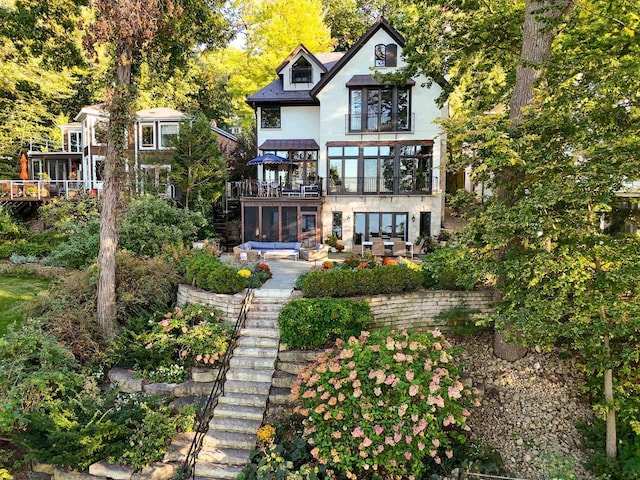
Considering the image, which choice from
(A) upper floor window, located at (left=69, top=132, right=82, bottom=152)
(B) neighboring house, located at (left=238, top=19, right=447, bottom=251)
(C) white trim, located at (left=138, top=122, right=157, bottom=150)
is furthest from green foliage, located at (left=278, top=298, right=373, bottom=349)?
(A) upper floor window, located at (left=69, top=132, right=82, bottom=152)

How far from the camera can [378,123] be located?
64.4 ft

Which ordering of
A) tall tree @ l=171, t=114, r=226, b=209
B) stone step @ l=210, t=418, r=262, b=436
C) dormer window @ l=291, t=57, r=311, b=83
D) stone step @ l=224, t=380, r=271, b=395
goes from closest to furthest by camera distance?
stone step @ l=210, t=418, r=262, b=436, stone step @ l=224, t=380, r=271, b=395, tall tree @ l=171, t=114, r=226, b=209, dormer window @ l=291, t=57, r=311, b=83

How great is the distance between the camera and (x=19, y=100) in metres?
27.6

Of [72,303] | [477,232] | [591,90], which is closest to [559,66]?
[591,90]

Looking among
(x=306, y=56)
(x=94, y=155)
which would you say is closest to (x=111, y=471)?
(x=306, y=56)

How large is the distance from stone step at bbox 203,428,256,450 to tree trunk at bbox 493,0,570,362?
4893 mm

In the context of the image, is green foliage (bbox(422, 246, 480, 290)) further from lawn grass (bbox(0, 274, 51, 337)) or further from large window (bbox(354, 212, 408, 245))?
lawn grass (bbox(0, 274, 51, 337))

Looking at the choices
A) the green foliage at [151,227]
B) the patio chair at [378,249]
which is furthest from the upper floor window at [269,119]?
the patio chair at [378,249]

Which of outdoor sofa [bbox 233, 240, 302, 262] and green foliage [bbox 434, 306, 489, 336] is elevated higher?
outdoor sofa [bbox 233, 240, 302, 262]

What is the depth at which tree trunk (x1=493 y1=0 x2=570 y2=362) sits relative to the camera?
738 centimetres

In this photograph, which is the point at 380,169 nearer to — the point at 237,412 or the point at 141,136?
the point at 237,412

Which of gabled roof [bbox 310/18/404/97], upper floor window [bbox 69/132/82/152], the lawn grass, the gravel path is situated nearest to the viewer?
the gravel path

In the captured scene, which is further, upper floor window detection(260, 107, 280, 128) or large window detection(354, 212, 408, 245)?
upper floor window detection(260, 107, 280, 128)

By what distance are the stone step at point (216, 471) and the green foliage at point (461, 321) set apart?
17.1 ft
